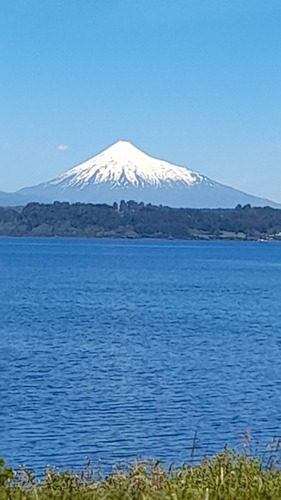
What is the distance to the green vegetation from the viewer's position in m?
5.41

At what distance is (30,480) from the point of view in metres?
6.35

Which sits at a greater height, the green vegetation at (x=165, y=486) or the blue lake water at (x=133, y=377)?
the green vegetation at (x=165, y=486)

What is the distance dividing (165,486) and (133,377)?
21622 mm

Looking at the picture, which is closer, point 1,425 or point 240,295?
point 1,425

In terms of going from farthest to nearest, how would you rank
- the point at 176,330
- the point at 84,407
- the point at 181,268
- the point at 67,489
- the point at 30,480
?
1. the point at 181,268
2. the point at 176,330
3. the point at 84,407
4. the point at 30,480
5. the point at 67,489

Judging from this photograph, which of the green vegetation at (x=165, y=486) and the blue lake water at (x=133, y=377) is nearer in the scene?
the green vegetation at (x=165, y=486)

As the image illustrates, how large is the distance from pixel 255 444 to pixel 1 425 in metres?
6.25

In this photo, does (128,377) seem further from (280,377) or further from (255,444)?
(255,444)

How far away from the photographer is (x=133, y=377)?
2747cm

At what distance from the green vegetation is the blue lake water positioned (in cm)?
1010

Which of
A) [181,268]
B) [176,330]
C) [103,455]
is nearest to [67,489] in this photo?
[103,455]

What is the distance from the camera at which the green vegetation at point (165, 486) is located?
541 centimetres

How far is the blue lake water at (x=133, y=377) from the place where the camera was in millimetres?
19198

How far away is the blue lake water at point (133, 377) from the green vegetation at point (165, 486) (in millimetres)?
10103
